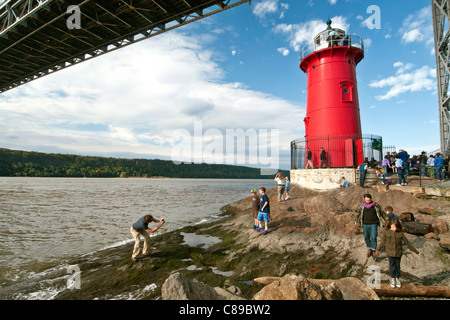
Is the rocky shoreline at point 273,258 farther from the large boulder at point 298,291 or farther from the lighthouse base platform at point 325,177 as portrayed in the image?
the lighthouse base platform at point 325,177

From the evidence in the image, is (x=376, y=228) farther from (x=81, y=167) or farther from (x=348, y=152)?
(x=81, y=167)

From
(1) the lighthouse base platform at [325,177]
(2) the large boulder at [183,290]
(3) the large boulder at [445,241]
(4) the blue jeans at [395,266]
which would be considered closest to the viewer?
(2) the large boulder at [183,290]

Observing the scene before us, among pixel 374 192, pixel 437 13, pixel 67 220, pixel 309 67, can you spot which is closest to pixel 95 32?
pixel 67 220

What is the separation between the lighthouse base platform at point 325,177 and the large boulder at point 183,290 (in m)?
11.8

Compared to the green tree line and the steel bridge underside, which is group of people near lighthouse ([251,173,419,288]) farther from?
the green tree line

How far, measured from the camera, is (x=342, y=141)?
46.2 ft

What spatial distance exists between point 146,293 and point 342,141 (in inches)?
513

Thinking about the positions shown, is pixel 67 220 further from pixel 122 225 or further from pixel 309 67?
pixel 309 67

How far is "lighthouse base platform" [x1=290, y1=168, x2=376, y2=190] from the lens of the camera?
1306 cm

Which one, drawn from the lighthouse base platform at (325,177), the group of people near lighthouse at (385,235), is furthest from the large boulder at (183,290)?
the lighthouse base platform at (325,177)

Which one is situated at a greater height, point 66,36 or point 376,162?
point 66,36

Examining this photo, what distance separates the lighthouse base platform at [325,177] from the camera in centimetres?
1306

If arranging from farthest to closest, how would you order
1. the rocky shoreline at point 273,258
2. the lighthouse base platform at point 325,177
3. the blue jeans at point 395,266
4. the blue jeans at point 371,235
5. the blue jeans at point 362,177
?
the lighthouse base platform at point 325,177 → the blue jeans at point 362,177 → the blue jeans at point 371,235 → the rocky shoreline at point 273,258 → the blue jeans at point 395,266
